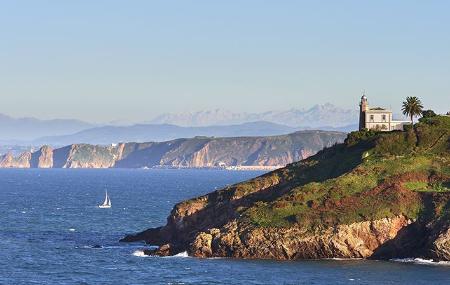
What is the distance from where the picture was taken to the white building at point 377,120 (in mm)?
167000

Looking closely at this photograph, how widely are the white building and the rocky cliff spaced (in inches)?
841

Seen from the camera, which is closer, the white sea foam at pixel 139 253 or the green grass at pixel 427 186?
the white sea foam at pixel 139 253

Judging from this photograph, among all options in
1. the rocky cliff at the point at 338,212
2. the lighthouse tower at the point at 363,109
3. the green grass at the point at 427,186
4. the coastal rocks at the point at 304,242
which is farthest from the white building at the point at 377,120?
the coastal rocks at the point at 304,242

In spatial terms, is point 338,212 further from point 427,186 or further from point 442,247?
point 427,186

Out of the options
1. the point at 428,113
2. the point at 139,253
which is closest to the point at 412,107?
the point at 428,113

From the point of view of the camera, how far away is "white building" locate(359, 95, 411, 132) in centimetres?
16700

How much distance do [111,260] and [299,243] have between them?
22.1m

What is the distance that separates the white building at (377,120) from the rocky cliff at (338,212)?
70.1 feet

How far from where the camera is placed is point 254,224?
122 m

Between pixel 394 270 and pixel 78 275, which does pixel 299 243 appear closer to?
pixel 394 270

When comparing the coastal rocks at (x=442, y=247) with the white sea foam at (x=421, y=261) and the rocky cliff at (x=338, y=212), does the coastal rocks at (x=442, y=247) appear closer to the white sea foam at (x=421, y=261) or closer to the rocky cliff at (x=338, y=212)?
the rocky cliff at (x=338, y=212)

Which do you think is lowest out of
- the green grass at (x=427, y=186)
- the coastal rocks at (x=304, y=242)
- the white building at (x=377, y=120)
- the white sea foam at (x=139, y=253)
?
the white sea foam at (x=139, y=253)

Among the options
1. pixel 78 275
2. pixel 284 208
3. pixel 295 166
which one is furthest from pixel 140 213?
pixel 78 275

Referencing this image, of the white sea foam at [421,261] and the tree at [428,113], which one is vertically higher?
the tree at [428,113]
